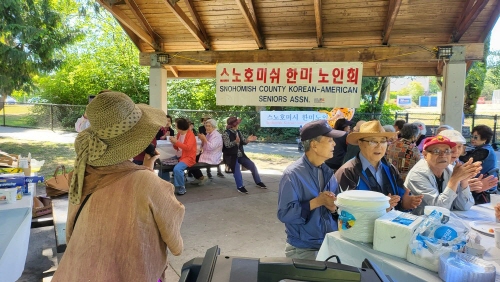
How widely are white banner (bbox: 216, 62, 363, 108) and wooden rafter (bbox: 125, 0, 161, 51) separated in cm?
153

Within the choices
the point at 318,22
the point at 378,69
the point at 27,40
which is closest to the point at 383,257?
the point at 318,22

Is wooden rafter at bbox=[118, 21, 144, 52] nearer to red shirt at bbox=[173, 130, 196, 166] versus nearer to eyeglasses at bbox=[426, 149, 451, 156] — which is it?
red shirt at bbox=[173, 130, 196, 166]

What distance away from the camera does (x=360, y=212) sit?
2139 millimetres

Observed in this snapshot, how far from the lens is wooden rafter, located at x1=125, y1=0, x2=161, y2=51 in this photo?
6.95m

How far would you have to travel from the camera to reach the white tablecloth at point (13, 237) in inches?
94.2

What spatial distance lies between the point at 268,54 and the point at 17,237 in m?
5.88

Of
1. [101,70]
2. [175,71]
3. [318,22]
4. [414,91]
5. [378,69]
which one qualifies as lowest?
[175,71]

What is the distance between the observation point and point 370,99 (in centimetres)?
2195

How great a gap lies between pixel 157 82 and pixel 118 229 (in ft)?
22.9

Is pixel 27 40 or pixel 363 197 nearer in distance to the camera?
pixel 363 197

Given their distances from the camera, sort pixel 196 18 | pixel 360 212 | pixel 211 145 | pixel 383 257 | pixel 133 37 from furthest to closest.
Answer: pixel 133 37, pixel 211 145, pixel 196 18, pixel 360 212, pixel 383 257

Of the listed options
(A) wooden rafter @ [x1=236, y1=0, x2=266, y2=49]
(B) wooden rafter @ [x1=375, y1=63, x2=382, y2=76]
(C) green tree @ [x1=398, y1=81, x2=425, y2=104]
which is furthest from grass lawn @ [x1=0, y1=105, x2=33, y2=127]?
(C) green tree @ [x1=398, y1=81, x2=425, y2=104]

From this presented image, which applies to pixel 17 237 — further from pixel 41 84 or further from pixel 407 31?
pixel 41 84

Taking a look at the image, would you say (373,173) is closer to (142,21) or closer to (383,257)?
(383,257)
